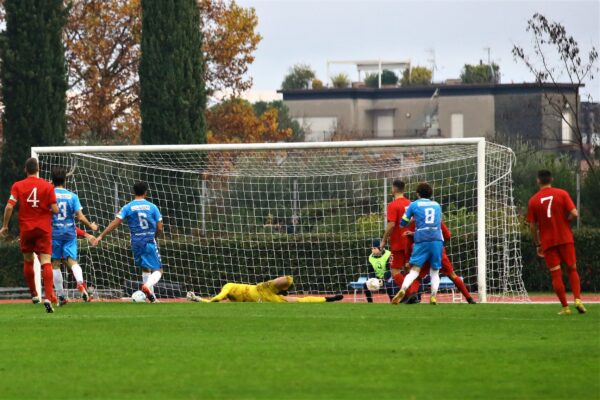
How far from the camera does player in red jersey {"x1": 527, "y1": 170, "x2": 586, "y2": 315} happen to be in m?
16.9

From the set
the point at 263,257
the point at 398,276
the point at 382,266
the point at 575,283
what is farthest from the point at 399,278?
the point at 263,257

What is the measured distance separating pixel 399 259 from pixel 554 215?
475 cm

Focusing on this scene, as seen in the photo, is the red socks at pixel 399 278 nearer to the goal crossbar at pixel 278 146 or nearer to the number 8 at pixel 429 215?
the number 8 at pixel 429 215

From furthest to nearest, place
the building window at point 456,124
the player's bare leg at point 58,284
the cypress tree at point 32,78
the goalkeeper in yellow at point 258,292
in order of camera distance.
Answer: the building window at point 456,124, the cypress tree at point 32,78, the goalkeeper in yellow at point 258,292, the player's bare leg at point 58,284

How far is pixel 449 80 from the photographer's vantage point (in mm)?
100875

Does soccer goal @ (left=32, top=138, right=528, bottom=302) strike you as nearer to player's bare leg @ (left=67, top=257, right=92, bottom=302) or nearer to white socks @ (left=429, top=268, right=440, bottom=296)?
player's bare leg @ (left=67, top=257, right=92, bottom=302)

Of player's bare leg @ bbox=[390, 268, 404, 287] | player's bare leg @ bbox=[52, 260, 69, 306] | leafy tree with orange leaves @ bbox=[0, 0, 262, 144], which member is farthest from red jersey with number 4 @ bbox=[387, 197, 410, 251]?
leafy tree with orange leaves @ bbox=[0, 0, 262, 144]

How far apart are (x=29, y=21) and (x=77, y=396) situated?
27364 millimetres

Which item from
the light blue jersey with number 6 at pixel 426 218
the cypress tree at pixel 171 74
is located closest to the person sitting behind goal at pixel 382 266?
the light blue jersey with number 6 at pixel 426 218

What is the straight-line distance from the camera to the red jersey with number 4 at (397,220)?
67.9ft

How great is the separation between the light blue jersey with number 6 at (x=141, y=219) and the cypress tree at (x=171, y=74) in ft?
55.1

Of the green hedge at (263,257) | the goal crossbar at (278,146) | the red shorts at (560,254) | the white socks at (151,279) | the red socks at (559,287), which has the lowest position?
the green hedge at (263,257)

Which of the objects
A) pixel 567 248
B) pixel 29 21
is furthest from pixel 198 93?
pixel 567 248

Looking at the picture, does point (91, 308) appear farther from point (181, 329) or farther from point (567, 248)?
point (567, 248)
